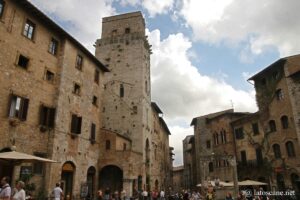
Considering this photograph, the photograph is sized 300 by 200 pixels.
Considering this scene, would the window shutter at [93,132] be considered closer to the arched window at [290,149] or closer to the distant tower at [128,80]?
the distant tower at [128,80]

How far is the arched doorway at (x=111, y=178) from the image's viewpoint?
995 inches

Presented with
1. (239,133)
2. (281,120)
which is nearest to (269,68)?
(281,120)

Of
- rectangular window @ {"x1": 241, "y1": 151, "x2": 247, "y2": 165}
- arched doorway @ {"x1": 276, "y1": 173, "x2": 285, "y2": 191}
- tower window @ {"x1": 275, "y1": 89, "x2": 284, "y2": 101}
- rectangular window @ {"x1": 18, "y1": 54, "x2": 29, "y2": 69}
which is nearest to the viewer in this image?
rectangular window @ {"x1": 18, "y1": 54, "x2": 29, "y2": 69}

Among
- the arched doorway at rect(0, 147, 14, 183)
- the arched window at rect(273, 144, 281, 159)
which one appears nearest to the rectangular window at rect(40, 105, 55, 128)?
the arched doorway at rect(0, 147, 14, 183)

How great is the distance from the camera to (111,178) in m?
25.5

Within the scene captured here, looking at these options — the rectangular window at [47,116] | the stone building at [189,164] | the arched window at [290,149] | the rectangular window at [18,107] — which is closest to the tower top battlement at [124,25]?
the rectangular window at [47,116]

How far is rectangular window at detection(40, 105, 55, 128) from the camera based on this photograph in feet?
58.7

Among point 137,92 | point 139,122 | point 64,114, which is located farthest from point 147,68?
point 64,114

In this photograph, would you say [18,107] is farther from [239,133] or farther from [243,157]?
[239,133]

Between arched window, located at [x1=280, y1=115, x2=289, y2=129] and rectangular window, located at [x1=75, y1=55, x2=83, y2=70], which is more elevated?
rectangular window, located at [x1=75, y1=55, x2=83, y2=70]

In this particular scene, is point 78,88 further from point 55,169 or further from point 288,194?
point 288,194

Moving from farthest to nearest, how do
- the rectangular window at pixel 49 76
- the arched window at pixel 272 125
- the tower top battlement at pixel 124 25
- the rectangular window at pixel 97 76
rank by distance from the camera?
the tower top battlement at pixel 124 25 → the arched window at pixel 272 125 → the rectangular window at pixel 97 76 → the rectangular window at pixel 49 76

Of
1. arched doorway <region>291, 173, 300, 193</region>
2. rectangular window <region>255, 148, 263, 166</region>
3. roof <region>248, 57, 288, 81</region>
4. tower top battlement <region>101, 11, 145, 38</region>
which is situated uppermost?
tower top battlement <region>101, 11, 145, 38</region>

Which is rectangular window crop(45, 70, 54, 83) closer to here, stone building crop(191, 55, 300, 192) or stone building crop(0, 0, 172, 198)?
stone building crop(0, 0, 172, 198)
